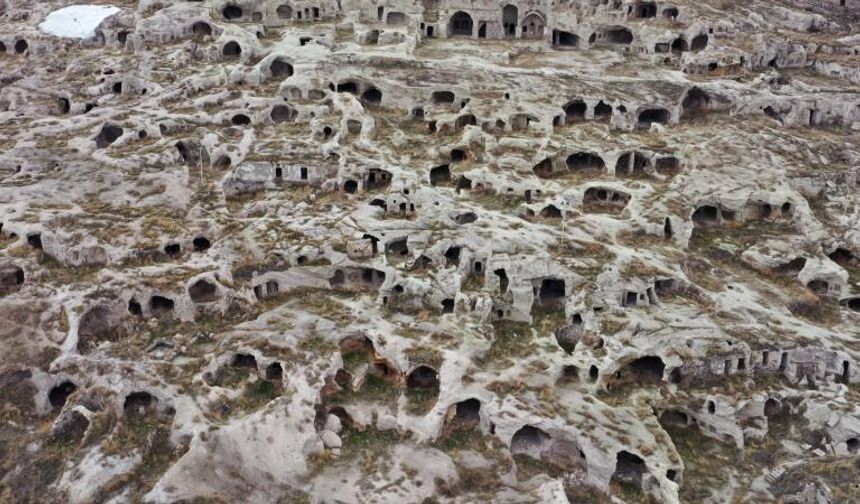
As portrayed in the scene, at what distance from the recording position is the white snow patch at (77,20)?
2329 inches

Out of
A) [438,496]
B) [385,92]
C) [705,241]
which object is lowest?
[438,496]

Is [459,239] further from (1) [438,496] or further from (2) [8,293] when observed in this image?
(2) [8,293]

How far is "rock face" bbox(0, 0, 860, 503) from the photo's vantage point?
2842 cm

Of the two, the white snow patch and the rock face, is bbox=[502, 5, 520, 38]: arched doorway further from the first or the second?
the white snow patch

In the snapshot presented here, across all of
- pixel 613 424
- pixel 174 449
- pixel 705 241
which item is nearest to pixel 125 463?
pixel 174 449

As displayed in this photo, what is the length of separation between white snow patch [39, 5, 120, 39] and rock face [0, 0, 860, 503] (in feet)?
1.46

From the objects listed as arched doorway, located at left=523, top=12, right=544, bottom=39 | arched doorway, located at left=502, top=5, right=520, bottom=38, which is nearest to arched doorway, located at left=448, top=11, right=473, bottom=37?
arched doorway, located at left=502, top=5, right=520, bottom=38

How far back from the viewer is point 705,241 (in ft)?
135

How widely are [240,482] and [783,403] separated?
22747 mm

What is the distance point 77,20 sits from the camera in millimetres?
60250

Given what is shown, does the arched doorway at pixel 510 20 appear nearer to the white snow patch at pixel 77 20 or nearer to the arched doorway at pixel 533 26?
the arched doorway at pixel 533 26

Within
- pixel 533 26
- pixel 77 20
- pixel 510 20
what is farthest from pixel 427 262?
pixel 77 20

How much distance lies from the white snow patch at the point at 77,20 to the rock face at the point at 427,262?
0.44 m

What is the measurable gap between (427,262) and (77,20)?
1619 inches
